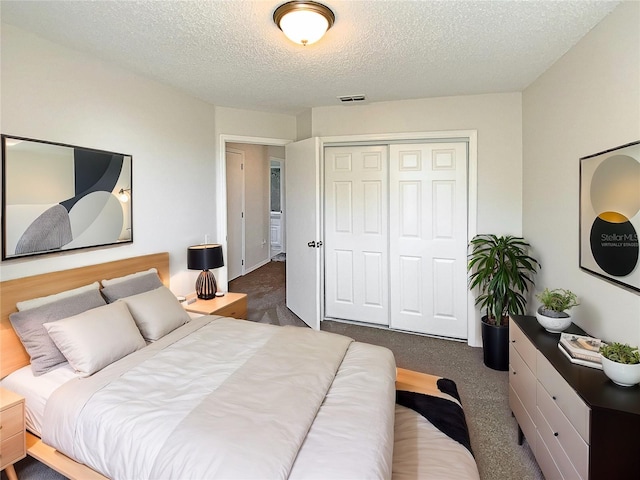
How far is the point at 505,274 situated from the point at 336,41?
87.2 inches

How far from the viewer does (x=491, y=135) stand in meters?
3.47

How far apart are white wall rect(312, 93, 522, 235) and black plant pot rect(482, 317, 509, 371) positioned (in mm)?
963

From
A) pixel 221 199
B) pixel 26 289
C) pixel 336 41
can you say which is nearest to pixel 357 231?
pixel 221 199

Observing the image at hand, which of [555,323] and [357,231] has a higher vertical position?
[357,231]

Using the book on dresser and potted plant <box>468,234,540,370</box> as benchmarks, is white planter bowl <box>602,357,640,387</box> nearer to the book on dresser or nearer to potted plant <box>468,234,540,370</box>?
the book on dresser

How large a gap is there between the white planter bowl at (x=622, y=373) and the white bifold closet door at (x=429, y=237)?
217cm

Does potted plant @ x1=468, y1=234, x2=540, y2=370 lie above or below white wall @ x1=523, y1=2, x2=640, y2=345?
below

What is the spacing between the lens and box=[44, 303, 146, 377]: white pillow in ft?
6.18

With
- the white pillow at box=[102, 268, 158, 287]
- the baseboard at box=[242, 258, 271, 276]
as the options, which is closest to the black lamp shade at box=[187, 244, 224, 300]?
the white pillow at box=[102, 268, 158, 287]

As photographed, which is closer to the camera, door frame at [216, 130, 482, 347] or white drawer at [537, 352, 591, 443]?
white drawer at [537, 352, 591, 443]

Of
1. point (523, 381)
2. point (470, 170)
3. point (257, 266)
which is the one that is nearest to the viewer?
point (523, 381)

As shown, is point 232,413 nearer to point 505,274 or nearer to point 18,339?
point 18,339

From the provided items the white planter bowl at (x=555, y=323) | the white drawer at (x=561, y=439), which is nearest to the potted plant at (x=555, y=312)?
the white planter bowl at (x=555, y=323)

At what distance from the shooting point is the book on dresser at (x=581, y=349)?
5.42 feet
